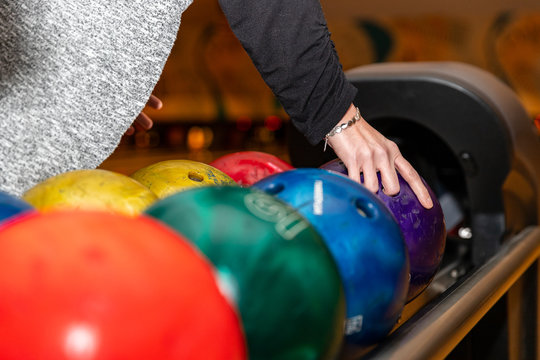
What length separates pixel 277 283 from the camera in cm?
54

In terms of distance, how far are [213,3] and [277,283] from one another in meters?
5.49

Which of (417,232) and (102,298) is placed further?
(417,232)

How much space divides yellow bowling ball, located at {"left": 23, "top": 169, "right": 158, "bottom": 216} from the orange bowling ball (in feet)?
0.84

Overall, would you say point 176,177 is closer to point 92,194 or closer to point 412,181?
point 92,194

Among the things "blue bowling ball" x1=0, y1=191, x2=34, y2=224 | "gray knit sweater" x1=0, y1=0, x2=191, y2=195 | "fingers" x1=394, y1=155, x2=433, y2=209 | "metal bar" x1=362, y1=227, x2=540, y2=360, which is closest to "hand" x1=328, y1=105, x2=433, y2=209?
"fingers" x1=394, y1=155, x2=433, y2=209

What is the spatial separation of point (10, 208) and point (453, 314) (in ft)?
1.98

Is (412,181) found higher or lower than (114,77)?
lower

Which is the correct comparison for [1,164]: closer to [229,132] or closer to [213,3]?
[213,3]

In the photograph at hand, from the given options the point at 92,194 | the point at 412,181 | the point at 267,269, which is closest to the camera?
the point at 267,269

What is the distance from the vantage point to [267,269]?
0.54m

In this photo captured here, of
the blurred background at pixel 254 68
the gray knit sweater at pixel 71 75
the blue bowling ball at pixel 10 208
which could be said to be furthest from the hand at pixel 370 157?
the blurred background at pixel 254 68

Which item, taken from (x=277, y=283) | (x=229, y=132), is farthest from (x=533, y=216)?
(x=229, y=132)

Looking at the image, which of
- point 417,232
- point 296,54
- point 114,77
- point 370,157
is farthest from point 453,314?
point 114,77

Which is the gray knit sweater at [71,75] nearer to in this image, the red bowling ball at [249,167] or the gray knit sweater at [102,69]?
the gray knit sweater at [102,69]
